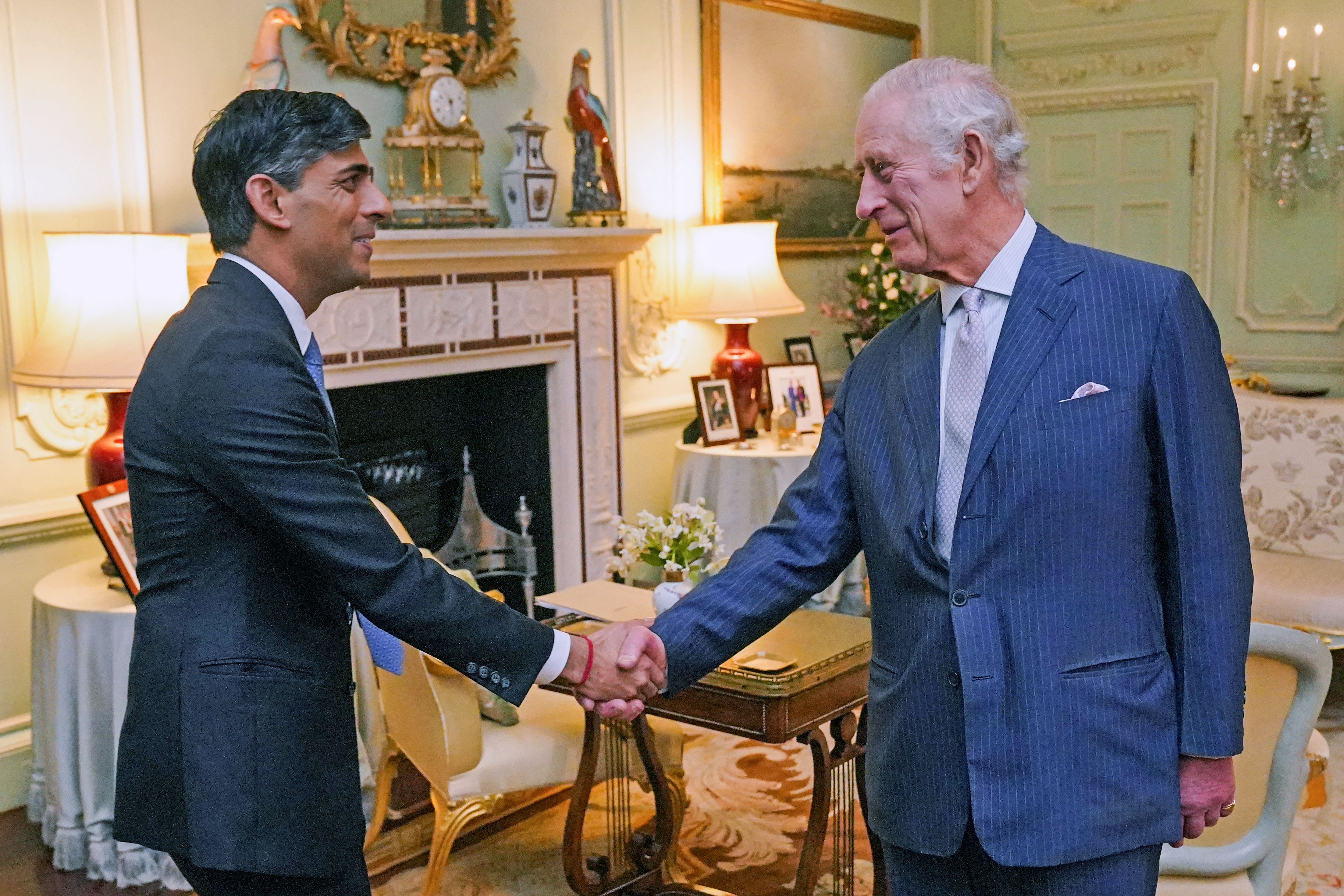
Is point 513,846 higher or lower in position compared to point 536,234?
lower

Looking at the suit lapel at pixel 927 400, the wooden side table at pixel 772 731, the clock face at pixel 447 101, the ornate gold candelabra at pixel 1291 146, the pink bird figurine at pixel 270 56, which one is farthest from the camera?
the ornate gold candelabra at pixel 1291 146

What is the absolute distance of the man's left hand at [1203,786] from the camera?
5.55ft

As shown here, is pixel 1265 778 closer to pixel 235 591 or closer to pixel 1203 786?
pixel 1203 786

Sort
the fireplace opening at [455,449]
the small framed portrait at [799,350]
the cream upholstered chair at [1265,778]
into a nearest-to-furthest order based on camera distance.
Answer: the cream upholstered chair at [1265,778]
the fireplace opening at [455,449]
the small framed portrait at [799,350]

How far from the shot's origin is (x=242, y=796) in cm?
165

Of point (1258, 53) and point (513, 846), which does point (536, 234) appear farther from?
point (1258, 53)

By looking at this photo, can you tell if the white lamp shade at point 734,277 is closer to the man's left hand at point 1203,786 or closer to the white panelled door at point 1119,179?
the white panelled door at point 1119,179

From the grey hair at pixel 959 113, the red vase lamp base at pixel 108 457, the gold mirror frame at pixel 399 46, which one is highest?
the gold mirror frame at pixel 399 46

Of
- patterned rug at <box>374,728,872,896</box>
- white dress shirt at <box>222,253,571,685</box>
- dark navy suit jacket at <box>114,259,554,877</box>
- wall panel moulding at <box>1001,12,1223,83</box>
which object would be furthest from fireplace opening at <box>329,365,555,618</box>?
wall panel moulding at <box>1001,12,1223,83</box>

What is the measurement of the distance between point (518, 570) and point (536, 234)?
4.29 feet

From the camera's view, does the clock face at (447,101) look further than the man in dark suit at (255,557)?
Yes

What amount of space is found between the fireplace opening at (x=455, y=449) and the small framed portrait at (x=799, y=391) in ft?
3.89

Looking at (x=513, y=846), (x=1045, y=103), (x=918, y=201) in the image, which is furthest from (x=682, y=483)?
(x=918, y=201)

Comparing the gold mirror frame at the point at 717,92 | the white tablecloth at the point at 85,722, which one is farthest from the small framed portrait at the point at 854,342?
the white tablecloth at the point at 85,722
